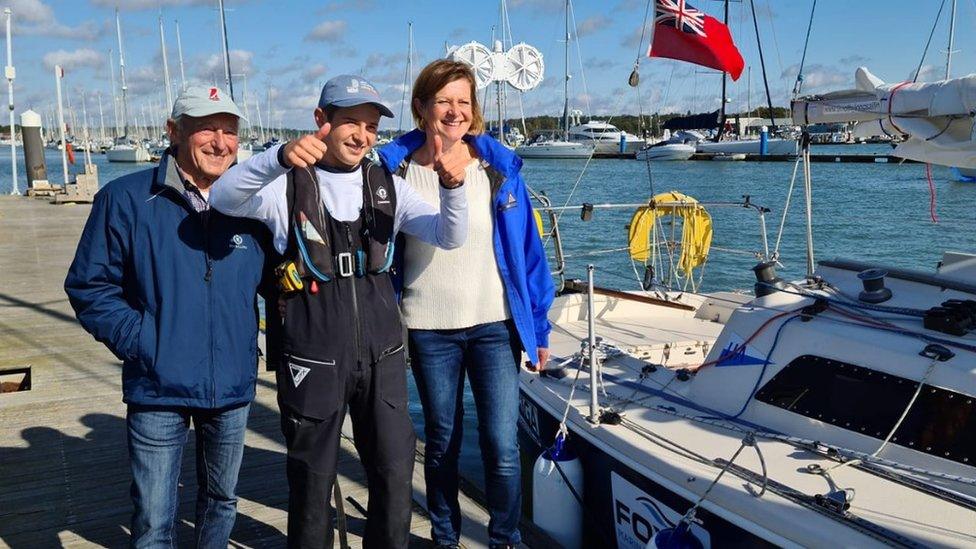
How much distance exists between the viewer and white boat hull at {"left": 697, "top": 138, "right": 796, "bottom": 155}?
201ft

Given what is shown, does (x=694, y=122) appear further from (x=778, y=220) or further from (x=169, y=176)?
(x=169, y=176)

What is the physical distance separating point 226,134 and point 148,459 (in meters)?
1.10

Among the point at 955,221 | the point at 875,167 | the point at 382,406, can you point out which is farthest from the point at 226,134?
the point at 875,167

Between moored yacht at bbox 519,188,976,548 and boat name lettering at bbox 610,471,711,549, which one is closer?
Answer: moored yacht at bbox 519,188,976,548

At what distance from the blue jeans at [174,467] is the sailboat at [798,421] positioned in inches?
70.2

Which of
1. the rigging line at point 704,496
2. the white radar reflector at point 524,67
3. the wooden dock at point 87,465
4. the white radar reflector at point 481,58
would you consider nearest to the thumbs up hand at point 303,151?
the wooden dock at point 87,465

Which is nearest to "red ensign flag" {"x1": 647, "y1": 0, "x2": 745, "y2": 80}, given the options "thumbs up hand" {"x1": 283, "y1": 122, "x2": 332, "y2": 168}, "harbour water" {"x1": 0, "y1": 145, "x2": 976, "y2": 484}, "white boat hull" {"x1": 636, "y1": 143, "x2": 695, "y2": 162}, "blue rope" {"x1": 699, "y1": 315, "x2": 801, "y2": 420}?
"harbour water" {"x1": 0, "y1": 145, "x2": 976, "y2": 484}

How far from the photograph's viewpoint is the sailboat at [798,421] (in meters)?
3.14

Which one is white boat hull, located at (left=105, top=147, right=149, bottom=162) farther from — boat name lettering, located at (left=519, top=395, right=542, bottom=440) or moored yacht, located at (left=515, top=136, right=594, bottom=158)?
boat name lettering, located at (left=519, top=395, right=542, bottom=440)

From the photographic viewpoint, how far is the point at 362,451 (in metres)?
2.80

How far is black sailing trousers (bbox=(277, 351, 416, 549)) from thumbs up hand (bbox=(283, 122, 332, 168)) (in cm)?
66

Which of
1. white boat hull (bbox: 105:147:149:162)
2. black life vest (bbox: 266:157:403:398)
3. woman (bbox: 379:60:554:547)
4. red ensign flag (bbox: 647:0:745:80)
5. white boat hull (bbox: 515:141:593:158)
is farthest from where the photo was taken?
white boat hull (bbox: 105:147:149:162)

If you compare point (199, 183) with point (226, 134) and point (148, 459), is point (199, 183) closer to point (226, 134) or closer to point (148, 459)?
point (226, 134)

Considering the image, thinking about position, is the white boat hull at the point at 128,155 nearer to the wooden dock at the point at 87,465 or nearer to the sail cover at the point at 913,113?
the wooden dock at the point at 87,465
